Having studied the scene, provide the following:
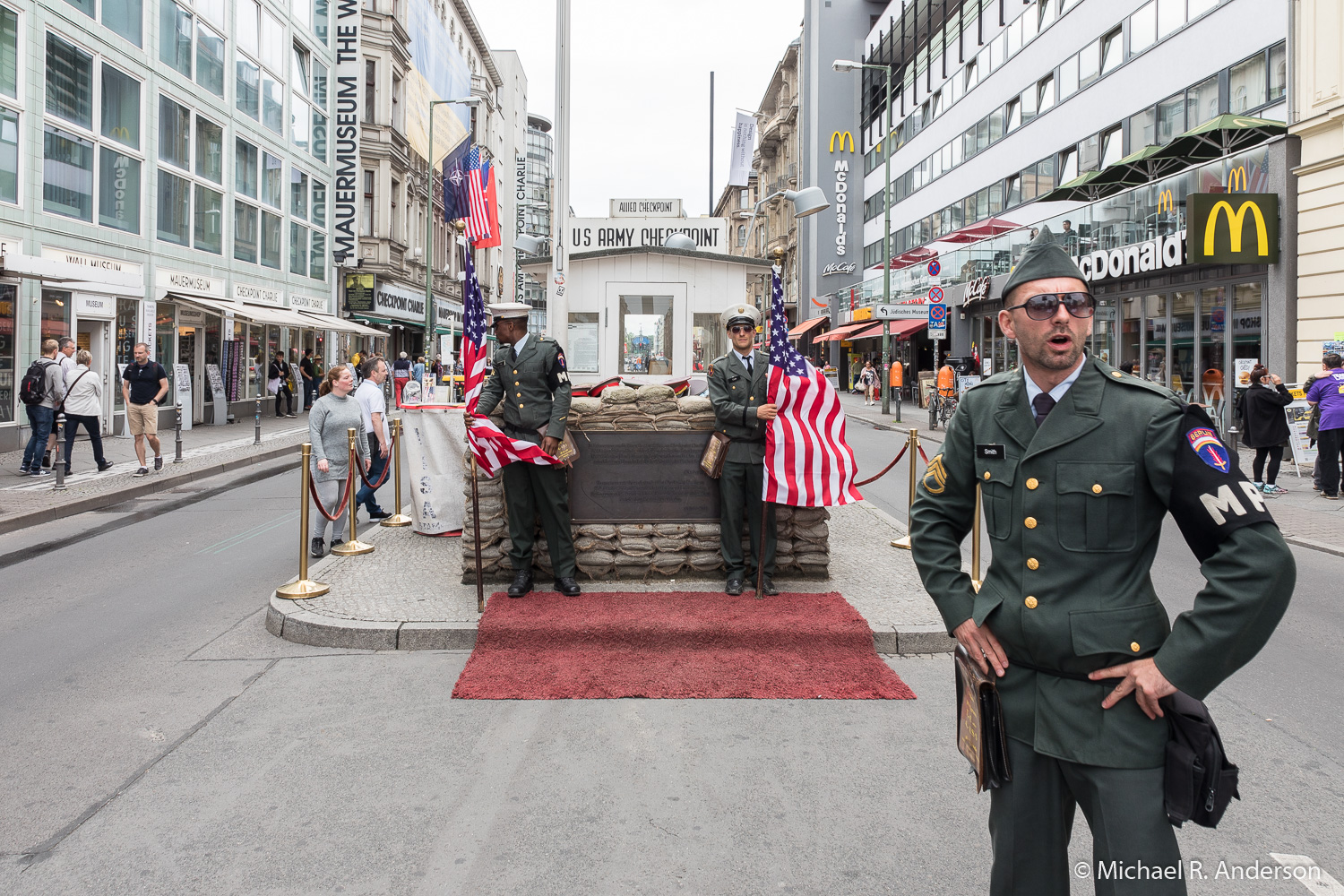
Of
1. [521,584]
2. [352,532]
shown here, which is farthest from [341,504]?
[521,584]

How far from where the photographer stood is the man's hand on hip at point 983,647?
2.37 metres

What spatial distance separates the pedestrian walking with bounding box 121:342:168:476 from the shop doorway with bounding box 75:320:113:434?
19.3 feet

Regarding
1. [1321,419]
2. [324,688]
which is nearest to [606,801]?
[324,688]

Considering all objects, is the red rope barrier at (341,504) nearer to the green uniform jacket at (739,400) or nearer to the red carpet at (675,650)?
the red carpet at (675,650)

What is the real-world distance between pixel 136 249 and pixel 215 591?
16586 millimetres

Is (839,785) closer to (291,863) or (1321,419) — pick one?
(291,863)

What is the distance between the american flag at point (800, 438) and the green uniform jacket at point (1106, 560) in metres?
4.21

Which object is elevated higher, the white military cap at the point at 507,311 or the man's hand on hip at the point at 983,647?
the white military cap at the point at 507,311

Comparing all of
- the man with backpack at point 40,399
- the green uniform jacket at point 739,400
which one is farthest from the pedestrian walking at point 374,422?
the man with backpack at point 40,399

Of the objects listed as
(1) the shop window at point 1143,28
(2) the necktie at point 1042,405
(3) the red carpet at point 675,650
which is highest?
(1) the shop window at point 1143,28

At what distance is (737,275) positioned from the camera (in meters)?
11.1

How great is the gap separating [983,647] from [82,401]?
49.7ft

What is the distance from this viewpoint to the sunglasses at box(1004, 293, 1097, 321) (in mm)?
2332

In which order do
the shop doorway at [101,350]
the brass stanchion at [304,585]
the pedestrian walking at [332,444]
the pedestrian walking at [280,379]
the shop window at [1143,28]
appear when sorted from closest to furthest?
the brass stanchion at [304,585], the pedestrian walking at [332,444], the shop doorway at [101,350], the shop window at [1143,28], the pedestrian walking at [280,379]
